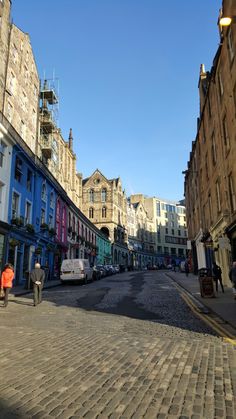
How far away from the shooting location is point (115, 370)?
5.13 m

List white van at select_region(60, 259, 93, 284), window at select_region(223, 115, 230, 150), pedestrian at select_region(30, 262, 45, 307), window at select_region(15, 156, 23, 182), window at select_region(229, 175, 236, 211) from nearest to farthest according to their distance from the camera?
1. pedestrian at select_region(30, 262, 45, 307)
2. window at select_region(229, 175, 236, 211)
3. window at select_region(223, 115, 230, 150)
4. white van at select_region(60, 259, 93, 284)
5. window at select_region(15, 156, 23, 182)

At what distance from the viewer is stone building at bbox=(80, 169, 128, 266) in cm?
7381

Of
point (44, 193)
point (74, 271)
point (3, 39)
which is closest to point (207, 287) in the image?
point (74, 271)

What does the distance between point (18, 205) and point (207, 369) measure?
74.5 feet

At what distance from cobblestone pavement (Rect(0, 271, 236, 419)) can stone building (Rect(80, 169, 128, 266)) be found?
64.2 metres

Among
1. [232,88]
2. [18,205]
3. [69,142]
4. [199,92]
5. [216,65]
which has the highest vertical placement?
[69,142]

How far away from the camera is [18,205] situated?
84.5 feet

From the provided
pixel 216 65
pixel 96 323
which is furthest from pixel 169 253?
pixel 96 323

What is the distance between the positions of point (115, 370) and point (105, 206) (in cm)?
6943

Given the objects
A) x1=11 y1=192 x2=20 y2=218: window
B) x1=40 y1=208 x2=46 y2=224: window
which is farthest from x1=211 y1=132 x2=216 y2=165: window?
x1=40 y1=208 x2=46 y2=224: window

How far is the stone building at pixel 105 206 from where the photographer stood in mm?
73812

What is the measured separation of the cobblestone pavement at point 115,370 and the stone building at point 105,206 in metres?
64.2

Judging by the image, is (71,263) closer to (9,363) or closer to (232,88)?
(232,88)

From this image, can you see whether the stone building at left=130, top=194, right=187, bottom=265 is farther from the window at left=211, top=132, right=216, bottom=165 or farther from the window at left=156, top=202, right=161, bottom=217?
the window at left=211, top=132, right=216, bottom=165
